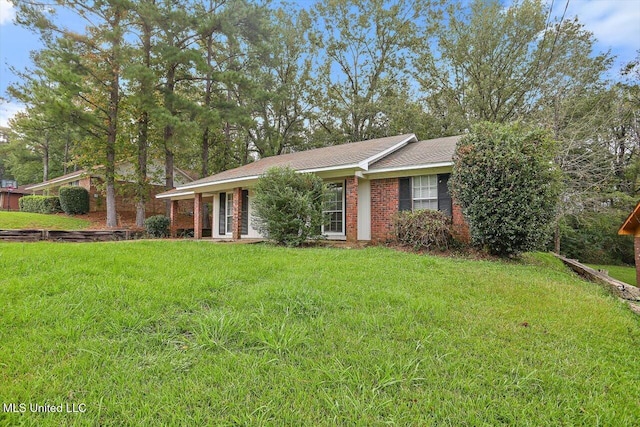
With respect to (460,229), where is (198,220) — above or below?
above

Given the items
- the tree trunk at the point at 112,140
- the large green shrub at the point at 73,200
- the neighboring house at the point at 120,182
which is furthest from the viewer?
the large green shrub at the point at 73,200

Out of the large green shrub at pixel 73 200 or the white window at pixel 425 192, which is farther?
the large green shrub at pixel 73 200

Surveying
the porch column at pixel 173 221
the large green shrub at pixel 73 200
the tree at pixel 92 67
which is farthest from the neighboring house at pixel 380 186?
the large green shrub at pixel 73 200

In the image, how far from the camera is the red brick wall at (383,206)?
9.97 m

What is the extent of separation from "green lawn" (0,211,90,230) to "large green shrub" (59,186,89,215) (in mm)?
923

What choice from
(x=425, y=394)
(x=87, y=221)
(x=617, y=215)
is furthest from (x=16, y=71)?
(x=617, y=215)

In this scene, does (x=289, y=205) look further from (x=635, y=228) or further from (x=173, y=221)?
(x=173, y=221)

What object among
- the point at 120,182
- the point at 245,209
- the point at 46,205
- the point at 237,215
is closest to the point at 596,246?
the point at 245,209

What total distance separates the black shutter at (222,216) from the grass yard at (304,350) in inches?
394

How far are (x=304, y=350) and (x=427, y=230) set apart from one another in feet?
21.6

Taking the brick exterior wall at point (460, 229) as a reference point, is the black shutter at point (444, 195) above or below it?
above

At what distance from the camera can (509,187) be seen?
23.4 feet

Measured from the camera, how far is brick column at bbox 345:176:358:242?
9.84 m

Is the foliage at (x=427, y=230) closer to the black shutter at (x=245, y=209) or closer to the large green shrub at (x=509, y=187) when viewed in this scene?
the large green shrub at (x=509, y=187)
